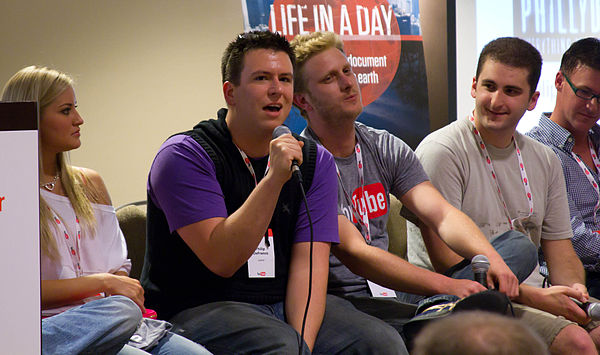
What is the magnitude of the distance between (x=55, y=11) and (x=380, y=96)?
1956 mm

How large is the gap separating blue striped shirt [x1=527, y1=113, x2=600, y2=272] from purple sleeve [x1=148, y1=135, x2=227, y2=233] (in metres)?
1.94

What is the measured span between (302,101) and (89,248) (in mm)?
1090

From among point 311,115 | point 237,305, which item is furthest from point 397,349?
point 311,115

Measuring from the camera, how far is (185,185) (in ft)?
6.72

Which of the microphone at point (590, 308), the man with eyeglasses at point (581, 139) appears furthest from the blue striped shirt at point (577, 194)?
the microphone at point (590, 308)

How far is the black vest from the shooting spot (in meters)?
2.10

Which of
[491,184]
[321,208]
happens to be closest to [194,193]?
[321,208]

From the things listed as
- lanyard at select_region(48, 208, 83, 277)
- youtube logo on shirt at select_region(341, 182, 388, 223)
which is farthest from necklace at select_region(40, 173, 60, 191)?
youtube logo on shirt at select_region(341, 182, 388, 223)

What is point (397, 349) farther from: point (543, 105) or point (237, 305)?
point (543, 105)

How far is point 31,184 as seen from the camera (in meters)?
1.31

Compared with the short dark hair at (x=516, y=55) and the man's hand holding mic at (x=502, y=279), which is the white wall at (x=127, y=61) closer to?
the short dark hair at (x=516, y=55)

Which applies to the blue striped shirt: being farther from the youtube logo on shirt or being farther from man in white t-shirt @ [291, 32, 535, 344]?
the youtube logo on shirt

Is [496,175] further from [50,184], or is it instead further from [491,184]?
[50,184]

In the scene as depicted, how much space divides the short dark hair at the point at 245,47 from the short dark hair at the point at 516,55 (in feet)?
3.35
